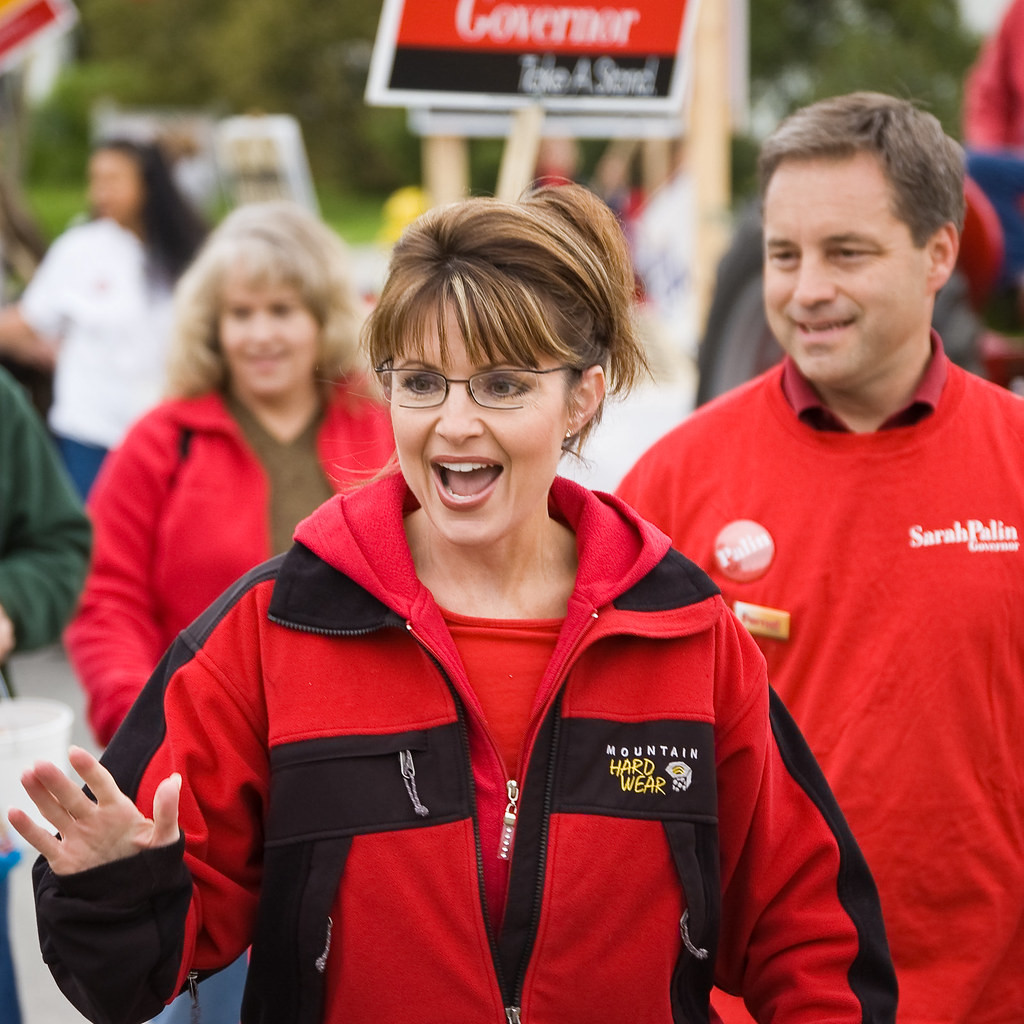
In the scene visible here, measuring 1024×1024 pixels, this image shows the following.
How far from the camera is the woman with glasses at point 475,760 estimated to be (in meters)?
2.00

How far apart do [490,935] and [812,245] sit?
1.47 meters

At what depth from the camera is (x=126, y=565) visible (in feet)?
11.7

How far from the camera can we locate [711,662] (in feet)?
7.08

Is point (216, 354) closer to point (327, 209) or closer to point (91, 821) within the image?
point (91, 821)

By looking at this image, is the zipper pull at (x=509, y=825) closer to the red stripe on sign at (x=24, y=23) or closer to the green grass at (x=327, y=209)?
the red stripe on sign at (x=24, y=23)

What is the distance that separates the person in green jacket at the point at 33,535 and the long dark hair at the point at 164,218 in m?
4.31

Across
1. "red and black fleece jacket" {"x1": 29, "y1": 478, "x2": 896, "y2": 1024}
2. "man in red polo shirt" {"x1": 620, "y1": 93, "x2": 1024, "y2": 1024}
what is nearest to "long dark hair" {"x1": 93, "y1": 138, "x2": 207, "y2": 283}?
"man in red polo shirt" {"x1": 620, "y1": 93, "x2": 1024, "y2": 1024}

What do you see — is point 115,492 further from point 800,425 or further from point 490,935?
point 490,935

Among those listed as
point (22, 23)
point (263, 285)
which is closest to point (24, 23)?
point (22, 23)

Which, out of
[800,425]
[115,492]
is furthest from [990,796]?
[115,492]

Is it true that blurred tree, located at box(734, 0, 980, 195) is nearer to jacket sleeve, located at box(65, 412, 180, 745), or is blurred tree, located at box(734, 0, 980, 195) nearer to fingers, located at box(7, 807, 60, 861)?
jacket sleeve, located at box(65, 412, 180, 745)

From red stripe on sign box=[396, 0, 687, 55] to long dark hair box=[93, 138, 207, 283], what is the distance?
3.64 meters

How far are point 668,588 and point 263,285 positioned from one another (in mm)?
2113

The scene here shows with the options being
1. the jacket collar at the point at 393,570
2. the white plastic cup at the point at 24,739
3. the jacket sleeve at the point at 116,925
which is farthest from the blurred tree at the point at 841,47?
the jacket sleeve at the point at 116,925
